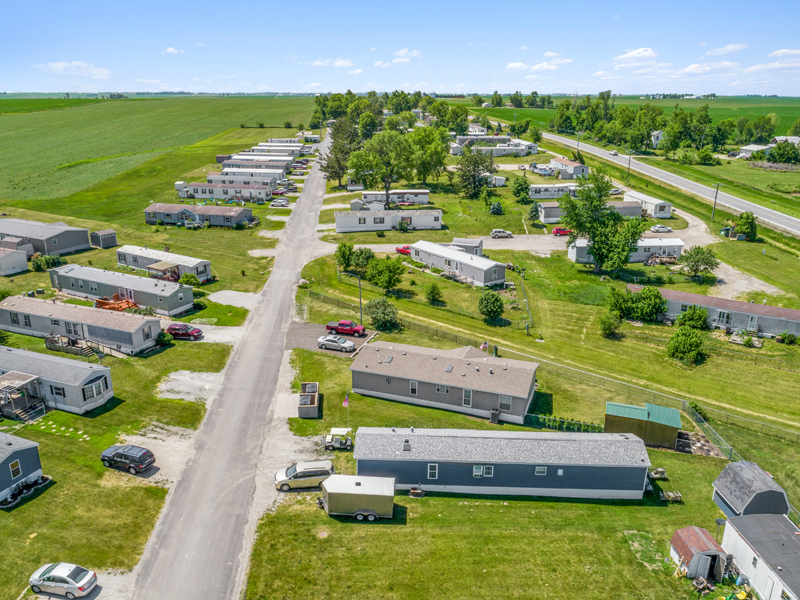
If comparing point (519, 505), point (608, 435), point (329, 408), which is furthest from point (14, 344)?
point (608, 435)

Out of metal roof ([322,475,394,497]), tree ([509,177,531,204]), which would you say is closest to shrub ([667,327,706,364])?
metal roof ([322,475,394,497])

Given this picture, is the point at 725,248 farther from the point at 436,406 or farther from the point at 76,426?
the point at 76,426

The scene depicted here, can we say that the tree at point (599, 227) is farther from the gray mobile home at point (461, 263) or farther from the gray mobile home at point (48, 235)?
the gray mobile home at point (48, 235)

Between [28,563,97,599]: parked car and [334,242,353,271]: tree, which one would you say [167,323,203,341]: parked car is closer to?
[334,242,353,271]: tree

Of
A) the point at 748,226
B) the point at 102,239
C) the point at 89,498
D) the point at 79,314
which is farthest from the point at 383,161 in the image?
the point at 89,498

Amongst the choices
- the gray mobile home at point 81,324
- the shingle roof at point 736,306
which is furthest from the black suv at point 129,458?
the shingle roof at point 736,306

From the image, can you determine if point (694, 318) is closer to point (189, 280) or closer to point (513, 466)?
point (513, 466)

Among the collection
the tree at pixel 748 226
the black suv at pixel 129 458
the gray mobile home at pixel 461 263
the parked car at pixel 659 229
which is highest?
the tree at pixel 748 226
